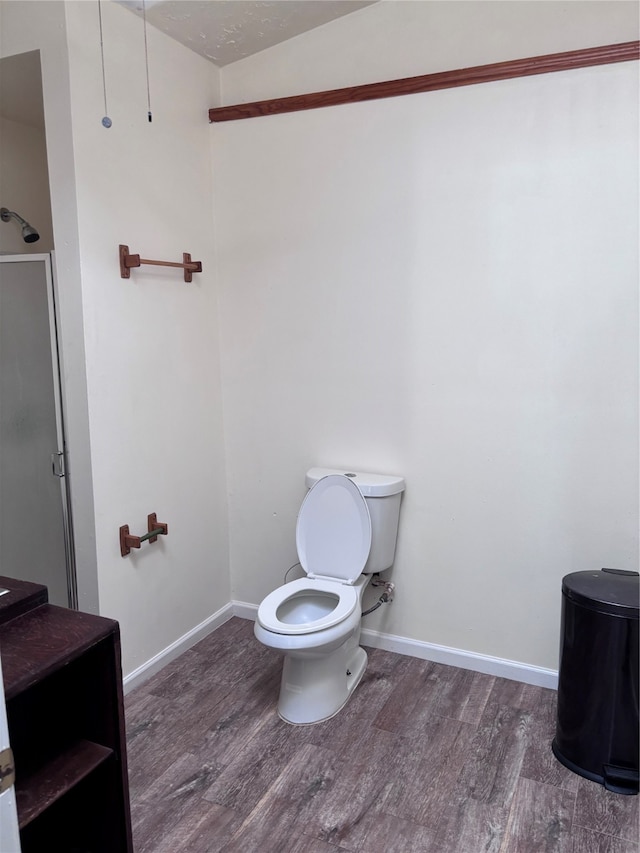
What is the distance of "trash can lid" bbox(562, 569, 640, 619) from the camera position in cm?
198

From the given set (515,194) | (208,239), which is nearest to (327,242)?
(208,239)

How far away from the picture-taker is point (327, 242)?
8.97 feet

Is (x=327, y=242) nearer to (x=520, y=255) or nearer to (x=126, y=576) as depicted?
(x=520, y=255)

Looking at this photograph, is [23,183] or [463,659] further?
[23,183]

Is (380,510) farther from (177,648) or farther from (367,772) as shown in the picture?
(177,648)

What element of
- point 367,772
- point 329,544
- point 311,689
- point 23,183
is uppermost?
point 23,183

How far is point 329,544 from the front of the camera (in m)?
2.67

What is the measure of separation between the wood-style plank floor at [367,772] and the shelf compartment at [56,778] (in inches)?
18.3

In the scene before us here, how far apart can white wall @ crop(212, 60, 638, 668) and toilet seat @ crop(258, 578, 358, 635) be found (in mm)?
388

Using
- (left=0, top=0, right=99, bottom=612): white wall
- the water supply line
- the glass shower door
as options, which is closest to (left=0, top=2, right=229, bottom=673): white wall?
(left=0, top=0, right=99, bottom=612): white wall

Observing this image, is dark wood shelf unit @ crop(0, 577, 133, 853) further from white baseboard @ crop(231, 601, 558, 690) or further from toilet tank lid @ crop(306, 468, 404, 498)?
white baseboard @ crop(231, 601, 558, 690)

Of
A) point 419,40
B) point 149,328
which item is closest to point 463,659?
point 149,328

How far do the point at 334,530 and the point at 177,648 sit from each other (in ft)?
2.90

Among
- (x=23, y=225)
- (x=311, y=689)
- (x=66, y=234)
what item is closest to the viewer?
(x=66, y=234)
